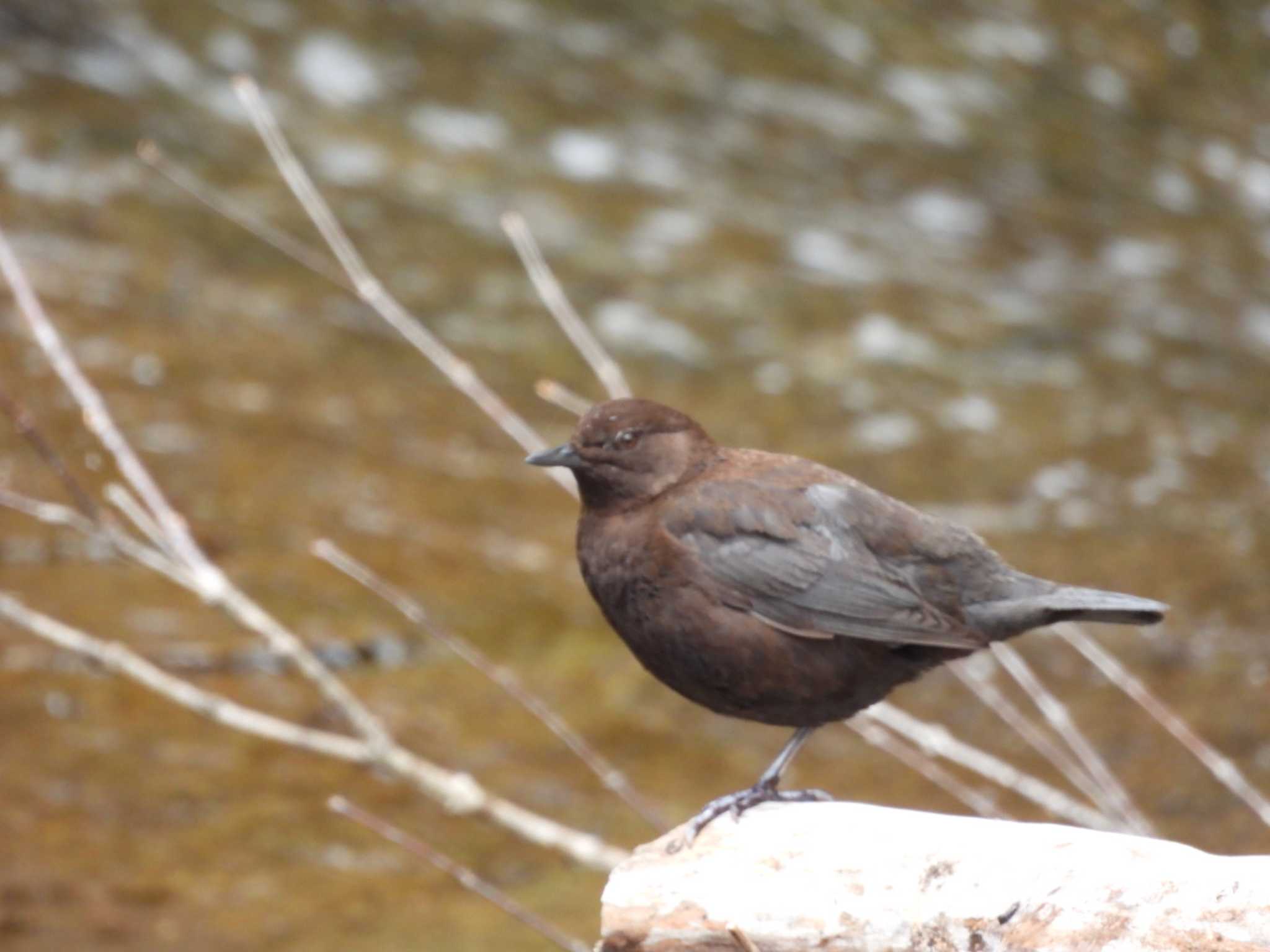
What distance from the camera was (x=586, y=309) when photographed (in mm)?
8930

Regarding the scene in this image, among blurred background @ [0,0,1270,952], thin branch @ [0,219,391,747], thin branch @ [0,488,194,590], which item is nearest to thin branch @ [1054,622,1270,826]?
thin branch @ [0,219,391,747]

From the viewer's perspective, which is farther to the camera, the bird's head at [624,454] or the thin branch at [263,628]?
the bird's head at [624,454]

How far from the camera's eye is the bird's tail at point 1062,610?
9.66 feet

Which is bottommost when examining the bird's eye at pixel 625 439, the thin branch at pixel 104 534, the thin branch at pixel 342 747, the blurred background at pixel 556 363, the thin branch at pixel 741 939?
the blurred background at pixel 556 363

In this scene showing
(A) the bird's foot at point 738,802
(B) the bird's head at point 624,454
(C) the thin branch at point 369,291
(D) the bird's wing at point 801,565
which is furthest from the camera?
(B) the bird's head at point 624,454

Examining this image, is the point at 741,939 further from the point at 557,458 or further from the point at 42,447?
the point at 42,447

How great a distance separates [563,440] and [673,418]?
463 centimetres

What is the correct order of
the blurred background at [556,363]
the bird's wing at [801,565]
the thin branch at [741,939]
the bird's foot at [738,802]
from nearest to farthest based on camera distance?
the thin branch at [741,939] → the bird's foot at [738,802] → the bird's wing at [801,565] → the blurred background at [556,363]

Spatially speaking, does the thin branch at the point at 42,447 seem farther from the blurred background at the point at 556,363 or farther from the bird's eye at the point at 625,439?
the blurred background at the point at 556,363

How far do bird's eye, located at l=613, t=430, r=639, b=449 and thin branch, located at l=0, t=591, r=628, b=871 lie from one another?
655 mm

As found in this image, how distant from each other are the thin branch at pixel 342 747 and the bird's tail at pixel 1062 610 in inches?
30.2

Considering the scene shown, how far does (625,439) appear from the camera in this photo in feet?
10.6

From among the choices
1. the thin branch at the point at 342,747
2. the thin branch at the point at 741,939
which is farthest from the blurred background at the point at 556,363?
the thin branch at the point at 741,939

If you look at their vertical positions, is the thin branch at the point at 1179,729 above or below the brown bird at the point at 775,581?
above
